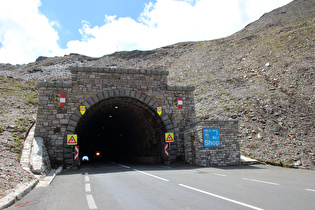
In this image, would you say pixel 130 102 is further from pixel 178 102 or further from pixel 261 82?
pixel 261 82

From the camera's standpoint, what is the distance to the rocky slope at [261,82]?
1591cm

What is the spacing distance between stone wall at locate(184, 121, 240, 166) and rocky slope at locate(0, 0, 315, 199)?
2.21 meters

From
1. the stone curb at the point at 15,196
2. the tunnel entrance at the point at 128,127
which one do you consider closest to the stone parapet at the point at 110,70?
the tunnel entrance at the point at 128,127

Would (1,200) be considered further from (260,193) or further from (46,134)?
(46,134)

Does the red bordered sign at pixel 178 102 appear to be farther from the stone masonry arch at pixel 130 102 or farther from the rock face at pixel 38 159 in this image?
the rock face at pixel 38 159

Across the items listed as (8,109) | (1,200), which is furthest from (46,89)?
(1,200)

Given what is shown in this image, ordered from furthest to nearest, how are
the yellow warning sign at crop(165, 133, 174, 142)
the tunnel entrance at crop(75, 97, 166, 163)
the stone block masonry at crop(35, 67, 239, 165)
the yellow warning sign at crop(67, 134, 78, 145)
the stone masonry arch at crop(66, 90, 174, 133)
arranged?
the tunnel entrance at crop(75, 97, 166, 163), the yellow warning sign at crop(165, 133, 174, 142), the stone masonry arch at crop(66, 90, 174, 133), the yellow warning sign at crop(67, 134, 78, 145), the stone block masonry at crop(35, 67, 239, 165)

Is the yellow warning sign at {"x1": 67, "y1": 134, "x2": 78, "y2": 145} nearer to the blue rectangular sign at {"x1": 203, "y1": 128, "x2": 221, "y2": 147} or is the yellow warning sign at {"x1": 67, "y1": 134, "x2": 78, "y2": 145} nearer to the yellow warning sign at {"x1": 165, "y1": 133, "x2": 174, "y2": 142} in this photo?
the yellow warning sign at {"x1": 165, "y1": 133, "x2": 174, "y2": 142}

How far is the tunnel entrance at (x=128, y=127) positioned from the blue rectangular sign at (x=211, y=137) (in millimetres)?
4122

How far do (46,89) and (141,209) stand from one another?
43.7 feet

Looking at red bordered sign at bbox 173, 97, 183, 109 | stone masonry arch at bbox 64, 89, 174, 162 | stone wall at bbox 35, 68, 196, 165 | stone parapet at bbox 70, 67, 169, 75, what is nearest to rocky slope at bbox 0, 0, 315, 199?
stone wall at bbox 35, 68, 196, 165

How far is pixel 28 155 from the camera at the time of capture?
11750 mm

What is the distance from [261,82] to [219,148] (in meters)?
15.8

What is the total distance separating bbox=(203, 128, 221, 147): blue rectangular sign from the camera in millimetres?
14023
